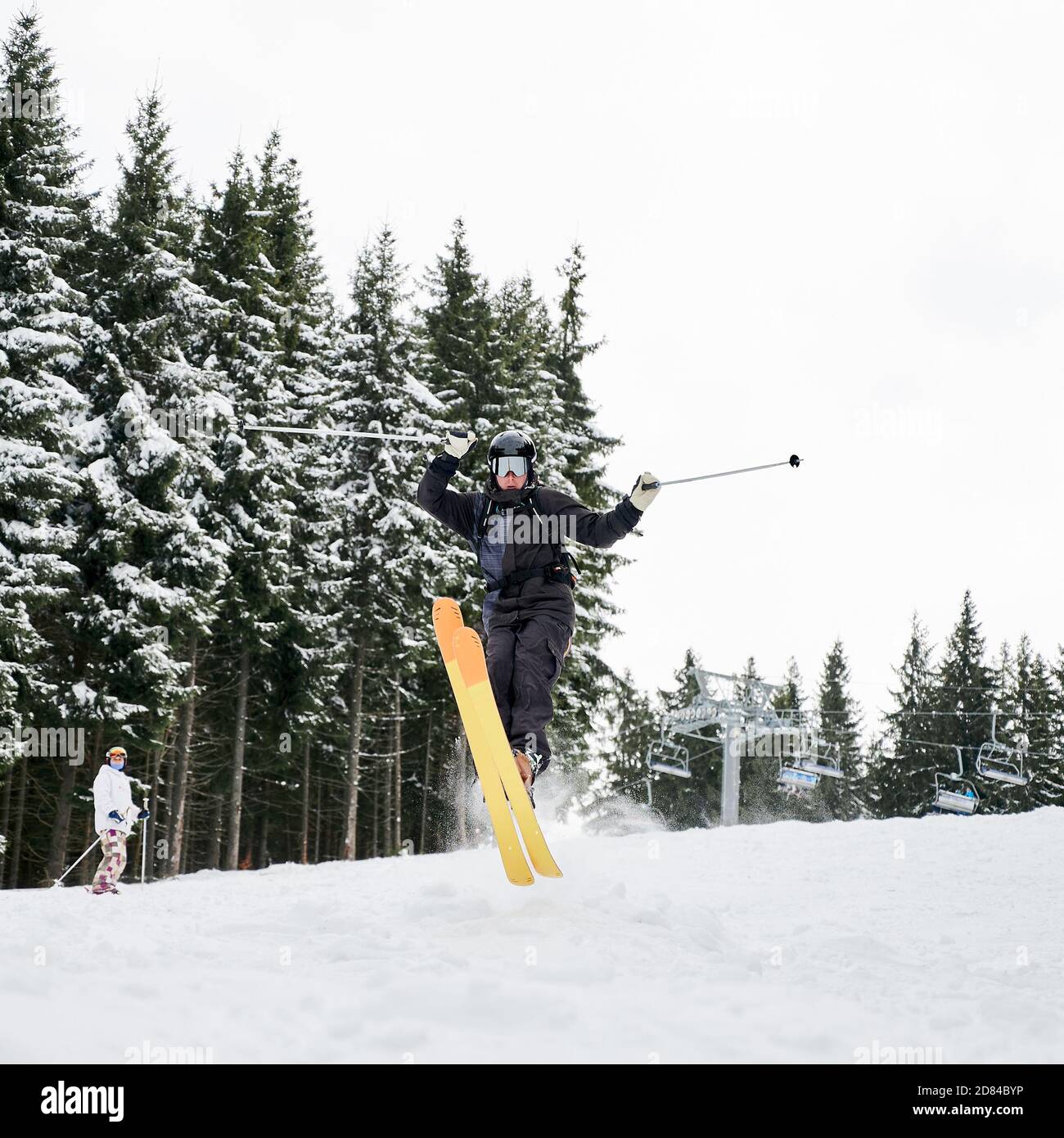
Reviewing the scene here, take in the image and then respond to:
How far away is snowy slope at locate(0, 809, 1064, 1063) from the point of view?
374 centimetres

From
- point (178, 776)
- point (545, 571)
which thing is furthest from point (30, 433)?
point (545, 571)

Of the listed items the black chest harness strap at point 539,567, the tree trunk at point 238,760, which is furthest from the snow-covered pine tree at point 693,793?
the black chest harness strap at point 539,567

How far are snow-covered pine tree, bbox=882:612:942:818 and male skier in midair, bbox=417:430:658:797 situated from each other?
4591 centimetres

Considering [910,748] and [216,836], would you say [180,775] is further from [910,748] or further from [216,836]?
[910,748]

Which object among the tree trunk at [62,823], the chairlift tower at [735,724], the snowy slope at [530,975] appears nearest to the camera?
the snowy slope at [530,975]

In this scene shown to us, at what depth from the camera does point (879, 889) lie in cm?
894

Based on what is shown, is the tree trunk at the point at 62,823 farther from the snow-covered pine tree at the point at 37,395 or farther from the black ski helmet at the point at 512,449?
the black ski helmet at the point at 512,449

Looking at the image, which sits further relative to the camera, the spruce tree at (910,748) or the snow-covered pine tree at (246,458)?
the spruce tree at (910,748)

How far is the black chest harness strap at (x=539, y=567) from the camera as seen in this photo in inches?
290

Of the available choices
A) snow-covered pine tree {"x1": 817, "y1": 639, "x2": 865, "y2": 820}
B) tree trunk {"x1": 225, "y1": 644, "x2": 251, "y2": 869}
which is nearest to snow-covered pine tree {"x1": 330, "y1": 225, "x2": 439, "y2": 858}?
tree trunk {"x1": 225, "y1": 644, "x2": 251, "y2": 869}

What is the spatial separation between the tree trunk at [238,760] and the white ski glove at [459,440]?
1585 cm

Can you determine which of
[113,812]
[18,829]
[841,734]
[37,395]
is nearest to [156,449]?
[37,395]

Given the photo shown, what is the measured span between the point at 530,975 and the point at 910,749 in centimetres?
5246

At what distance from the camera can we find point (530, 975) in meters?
4.65
